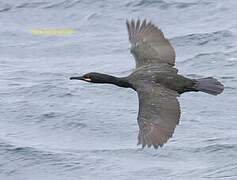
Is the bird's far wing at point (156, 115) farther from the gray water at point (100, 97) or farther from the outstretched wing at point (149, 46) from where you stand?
the gray water at point (100, 97)

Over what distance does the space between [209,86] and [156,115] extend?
87 centimetres

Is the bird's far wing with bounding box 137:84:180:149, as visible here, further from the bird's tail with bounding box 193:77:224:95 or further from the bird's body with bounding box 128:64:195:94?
the bird's tail with bounding box 193:77:224:95

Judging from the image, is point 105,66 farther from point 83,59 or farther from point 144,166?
point 144,166


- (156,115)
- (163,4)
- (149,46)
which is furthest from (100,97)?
(156,115)

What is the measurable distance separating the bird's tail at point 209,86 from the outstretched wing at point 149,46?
2.21 ft

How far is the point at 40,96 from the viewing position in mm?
16453

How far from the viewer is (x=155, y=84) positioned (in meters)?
12.4

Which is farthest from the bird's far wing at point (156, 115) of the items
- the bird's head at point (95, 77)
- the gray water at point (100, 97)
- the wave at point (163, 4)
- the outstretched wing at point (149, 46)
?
the wave at point (163, 4)

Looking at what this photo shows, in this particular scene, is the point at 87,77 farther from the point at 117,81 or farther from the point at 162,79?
the point at 162,79

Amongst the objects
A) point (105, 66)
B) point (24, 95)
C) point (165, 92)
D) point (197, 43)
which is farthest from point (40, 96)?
point (165, 92)

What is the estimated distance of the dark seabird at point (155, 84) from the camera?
458 inches

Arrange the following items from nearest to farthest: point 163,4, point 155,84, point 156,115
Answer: point 156,115 < point 155,84 < point 163,4

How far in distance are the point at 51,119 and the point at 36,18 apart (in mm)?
5076

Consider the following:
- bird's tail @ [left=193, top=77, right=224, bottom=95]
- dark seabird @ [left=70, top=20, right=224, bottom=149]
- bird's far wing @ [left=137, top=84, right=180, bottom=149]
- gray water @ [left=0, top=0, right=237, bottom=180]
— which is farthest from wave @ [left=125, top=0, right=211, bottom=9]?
bird's far wing @ [left=137, top=84, right=180, bottom=149]
